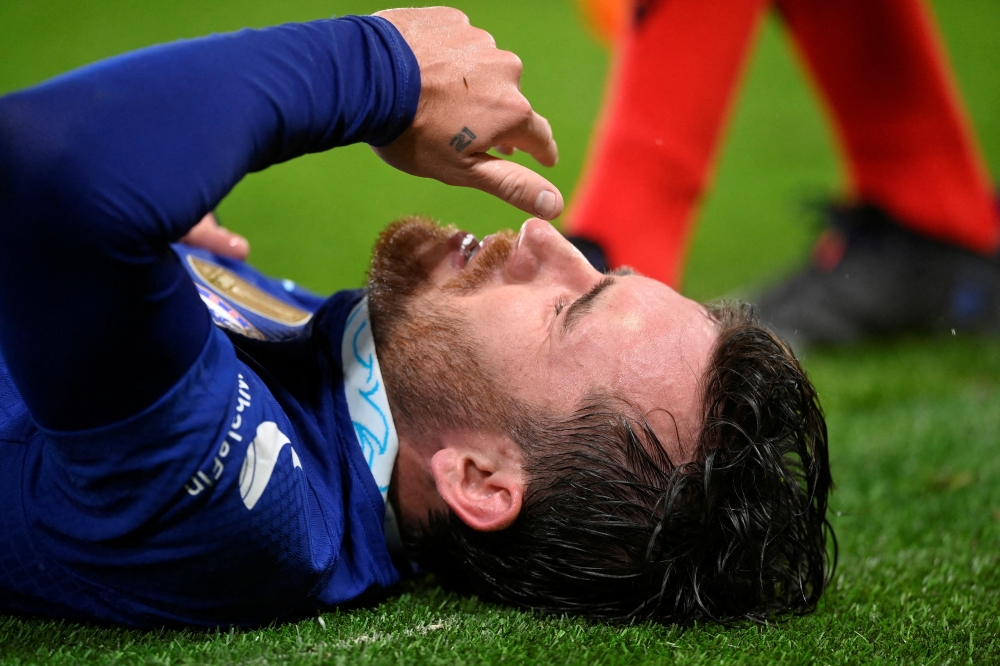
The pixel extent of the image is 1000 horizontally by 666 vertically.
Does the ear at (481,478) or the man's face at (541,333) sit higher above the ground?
the man's face at (541,333)

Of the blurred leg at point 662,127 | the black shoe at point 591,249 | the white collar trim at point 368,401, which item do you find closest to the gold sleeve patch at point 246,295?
the white collar trim at point 368,401

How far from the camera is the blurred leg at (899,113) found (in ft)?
7.51

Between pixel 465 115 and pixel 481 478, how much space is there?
0.41 metres

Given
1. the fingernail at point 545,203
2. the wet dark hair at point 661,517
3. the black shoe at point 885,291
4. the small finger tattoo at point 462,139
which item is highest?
the small finger tattoo at point 462,139

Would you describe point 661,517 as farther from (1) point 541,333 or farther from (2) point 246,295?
(2) point 246,295

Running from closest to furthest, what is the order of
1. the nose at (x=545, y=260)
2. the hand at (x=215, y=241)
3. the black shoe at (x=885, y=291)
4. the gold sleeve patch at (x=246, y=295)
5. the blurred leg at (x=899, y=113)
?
1. the nose at (x=545, y=260)
2. the gold sleeve patch at (x=246, y=295)
3. the hand at (x=215, y=241)
4. the blurred leg at (x=899, y=113)
5. the black shoe at (x=885, y=291)

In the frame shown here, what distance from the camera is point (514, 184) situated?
114 cm

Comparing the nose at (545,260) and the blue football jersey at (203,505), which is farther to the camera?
the nose at (545,260)

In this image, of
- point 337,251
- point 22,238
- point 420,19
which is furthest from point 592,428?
point 337,251

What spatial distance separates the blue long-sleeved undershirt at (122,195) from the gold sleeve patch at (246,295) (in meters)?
0.38

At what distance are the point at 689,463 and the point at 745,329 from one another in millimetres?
191

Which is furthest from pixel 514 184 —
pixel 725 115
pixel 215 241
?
pixel 725 115

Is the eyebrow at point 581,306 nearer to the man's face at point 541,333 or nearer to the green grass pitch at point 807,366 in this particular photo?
the man's face at point 541,333

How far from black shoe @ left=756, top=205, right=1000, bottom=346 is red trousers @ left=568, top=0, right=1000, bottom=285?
0.05 m
